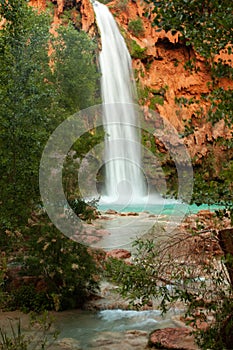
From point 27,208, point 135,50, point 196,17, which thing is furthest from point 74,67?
point 135,50

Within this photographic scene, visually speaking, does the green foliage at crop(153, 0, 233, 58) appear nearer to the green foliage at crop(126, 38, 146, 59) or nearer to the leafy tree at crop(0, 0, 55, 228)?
the leafy tree at crop(0, 0, 55, 228)

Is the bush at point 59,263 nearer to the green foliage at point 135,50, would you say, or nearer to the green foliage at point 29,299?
the green foliage at point 29,299

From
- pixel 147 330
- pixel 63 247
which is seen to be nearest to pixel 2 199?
pixel 63 247

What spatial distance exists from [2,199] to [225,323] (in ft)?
14.8

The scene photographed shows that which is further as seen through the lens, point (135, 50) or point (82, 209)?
point (135, 50)

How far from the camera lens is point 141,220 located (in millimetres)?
18734

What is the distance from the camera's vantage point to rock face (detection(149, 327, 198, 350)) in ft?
18.7

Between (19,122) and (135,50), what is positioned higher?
(135,50)

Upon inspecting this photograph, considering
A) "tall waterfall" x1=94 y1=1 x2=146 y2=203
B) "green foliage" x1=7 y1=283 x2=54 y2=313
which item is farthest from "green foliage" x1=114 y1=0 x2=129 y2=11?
"green foliage" x1=7 y1=283 x2=54 y2=313

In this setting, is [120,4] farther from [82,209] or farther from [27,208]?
[27,208]

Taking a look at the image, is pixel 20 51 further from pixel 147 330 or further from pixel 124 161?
pixel 124 161

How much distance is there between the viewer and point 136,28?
35.7 meters

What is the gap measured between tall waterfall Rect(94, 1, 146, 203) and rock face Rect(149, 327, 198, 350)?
22.4 meters

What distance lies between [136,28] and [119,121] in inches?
A: 377
